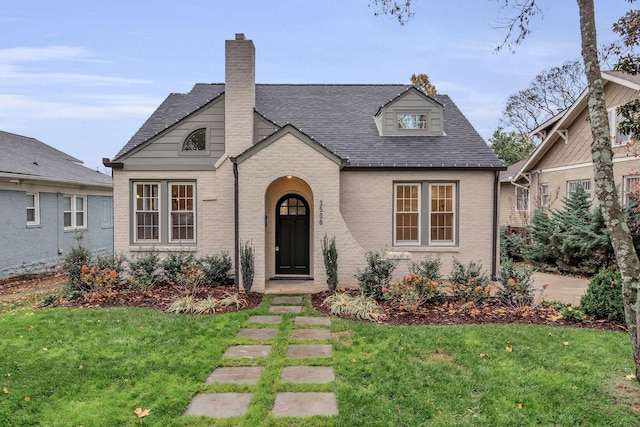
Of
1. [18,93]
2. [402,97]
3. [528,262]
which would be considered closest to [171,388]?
[402,97]

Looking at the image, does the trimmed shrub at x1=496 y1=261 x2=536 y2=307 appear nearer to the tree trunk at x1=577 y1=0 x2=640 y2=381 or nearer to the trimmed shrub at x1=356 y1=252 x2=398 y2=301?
the trimmed shrub at x1=356 y1=252 x2=398 y2=301

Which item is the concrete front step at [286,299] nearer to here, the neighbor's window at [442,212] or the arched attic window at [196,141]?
the neighbor's window at [442,212]

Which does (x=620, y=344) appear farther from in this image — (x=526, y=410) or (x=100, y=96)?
(x=100, y=96)

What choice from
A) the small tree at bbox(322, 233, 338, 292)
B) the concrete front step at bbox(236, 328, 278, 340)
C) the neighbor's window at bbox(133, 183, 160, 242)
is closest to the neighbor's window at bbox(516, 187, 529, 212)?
the small tree at bbox(322, 233, 338, 292)

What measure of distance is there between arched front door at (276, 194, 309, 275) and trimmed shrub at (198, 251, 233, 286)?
4.93ft

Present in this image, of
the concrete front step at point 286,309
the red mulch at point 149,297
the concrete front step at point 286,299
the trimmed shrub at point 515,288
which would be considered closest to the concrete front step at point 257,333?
the concrete front step at point 286,309

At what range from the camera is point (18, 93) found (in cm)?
2447

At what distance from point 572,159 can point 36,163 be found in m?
21.9

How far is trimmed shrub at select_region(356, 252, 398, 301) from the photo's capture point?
869 centimetres

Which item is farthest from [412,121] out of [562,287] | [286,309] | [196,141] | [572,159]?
[572,159]

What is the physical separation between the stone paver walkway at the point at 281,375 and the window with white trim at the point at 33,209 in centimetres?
1161

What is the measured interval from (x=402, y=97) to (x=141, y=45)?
11186mm

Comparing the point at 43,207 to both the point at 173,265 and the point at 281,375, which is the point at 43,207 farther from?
the point at 281,375

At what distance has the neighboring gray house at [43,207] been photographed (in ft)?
43.3
